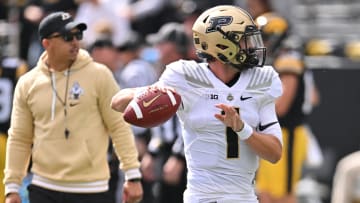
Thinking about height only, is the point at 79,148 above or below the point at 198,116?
below

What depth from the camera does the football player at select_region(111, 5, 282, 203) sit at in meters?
7.00

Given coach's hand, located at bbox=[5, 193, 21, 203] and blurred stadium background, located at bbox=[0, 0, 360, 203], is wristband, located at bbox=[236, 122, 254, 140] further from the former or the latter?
blurred stadium background, located at bbox=[0, 0, 360, 203]

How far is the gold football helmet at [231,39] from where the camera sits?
23.1 feet

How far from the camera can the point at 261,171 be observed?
37.2 ft

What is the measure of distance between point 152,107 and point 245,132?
1.65 ft

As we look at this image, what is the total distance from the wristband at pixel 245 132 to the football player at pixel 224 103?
0.09 m

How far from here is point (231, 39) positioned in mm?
7031

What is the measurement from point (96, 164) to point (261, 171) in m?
3.09

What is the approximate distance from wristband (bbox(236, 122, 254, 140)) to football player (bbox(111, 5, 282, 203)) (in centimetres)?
9

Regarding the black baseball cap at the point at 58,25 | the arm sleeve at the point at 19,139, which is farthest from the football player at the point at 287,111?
the arm sleeve at the point at 19,139

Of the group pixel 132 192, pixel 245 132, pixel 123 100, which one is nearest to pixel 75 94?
pixel 132 192

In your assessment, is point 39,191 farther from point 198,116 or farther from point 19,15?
point 19,15

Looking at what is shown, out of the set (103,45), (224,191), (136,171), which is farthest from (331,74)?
(224,191)

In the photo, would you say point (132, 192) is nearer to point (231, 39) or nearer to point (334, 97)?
point (231, 39)
